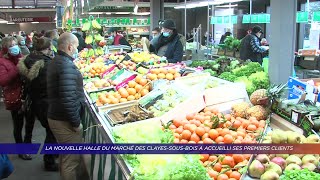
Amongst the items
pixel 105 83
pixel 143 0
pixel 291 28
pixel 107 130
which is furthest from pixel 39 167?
pixel 143 0

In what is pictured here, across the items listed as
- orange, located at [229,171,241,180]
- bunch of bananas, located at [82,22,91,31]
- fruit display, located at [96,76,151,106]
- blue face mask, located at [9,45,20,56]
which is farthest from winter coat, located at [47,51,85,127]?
bunch of bananas, located at [82,22,91,31]

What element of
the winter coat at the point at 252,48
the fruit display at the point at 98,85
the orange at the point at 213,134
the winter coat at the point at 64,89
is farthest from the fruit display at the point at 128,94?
the winter coat at the point at 252,48

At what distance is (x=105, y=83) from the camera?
4871 millimetres

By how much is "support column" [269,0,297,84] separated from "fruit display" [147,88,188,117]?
1.23 metres

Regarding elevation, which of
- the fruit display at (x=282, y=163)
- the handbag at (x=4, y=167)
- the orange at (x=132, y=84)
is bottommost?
the handbag at (x=4, y=167)

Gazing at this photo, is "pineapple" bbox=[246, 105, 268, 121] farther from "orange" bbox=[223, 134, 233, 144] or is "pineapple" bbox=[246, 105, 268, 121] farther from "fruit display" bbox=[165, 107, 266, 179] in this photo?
"orange" bbox=[223, 134, 233, 144]

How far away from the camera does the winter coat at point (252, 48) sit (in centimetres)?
724

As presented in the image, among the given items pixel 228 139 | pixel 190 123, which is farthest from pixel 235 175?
pixel 190 123

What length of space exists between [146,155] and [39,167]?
309 cm

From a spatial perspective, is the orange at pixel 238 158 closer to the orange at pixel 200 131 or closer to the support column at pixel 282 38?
the orange at pixel 200 131

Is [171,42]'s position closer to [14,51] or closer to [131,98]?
[131,98]

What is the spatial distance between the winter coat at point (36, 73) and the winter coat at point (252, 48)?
439 centimetres

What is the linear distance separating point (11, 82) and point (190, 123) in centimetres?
323

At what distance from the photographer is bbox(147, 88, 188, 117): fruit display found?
3221mm
